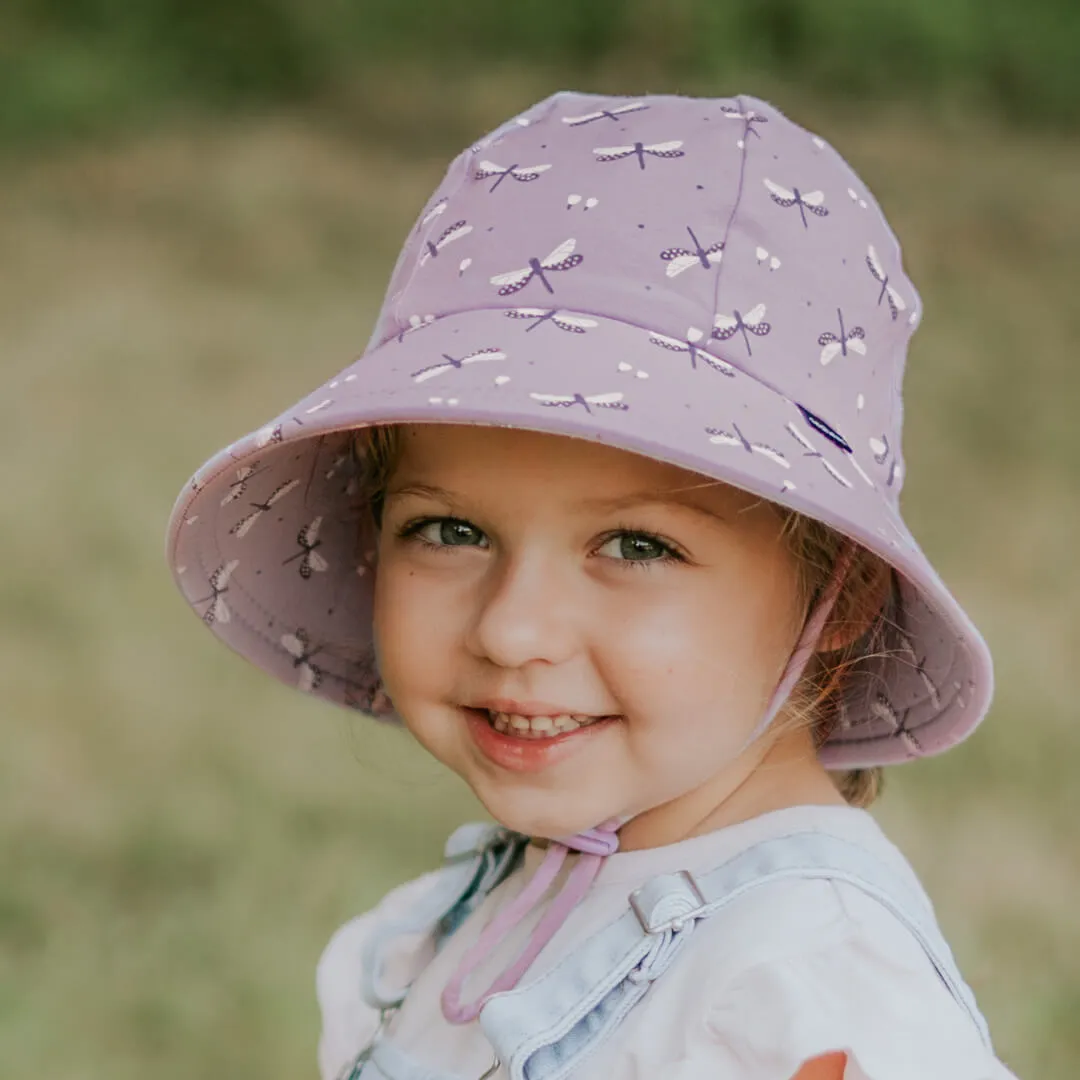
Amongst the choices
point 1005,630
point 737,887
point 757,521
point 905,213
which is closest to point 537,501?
point 757,521

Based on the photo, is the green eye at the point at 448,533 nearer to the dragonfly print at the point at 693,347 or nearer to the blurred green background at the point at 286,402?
the dragonfly print at the point at 693,347

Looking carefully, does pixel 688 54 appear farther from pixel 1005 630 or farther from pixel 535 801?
pixel 535 801

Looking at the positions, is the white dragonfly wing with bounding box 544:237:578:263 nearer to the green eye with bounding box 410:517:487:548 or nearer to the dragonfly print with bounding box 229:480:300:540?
the green eye with bounding box 410:517:487:548

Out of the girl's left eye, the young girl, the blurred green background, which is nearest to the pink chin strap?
the young girl

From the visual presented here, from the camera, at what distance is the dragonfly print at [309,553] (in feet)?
3.61

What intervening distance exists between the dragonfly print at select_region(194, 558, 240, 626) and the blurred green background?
90cm

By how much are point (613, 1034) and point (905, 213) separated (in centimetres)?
250

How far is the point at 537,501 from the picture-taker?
855 millimetres

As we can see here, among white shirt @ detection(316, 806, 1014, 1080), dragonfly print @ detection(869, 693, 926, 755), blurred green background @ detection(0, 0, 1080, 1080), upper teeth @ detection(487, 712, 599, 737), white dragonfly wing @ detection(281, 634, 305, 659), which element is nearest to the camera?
white shirt @ detection(316, 806, 1014, 1080)

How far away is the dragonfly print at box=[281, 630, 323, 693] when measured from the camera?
1132 millimetres

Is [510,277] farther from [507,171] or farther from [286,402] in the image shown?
[286,402]

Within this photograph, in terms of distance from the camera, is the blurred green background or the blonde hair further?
the blurred green background

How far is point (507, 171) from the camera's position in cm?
93

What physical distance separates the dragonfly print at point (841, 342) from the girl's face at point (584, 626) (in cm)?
9
